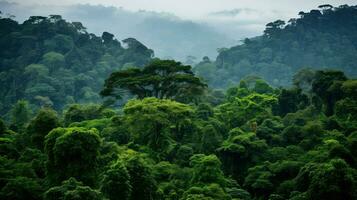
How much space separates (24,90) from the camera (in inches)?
2916

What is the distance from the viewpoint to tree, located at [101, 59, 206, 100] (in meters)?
36.4

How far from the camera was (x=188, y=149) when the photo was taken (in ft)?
100

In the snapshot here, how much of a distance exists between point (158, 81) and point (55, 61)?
4802cm

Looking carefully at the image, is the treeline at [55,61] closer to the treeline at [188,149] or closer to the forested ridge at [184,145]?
the forested ridge at [184,145]

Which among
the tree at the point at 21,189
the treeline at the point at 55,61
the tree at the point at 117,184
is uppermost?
the tree at the point at 117,184

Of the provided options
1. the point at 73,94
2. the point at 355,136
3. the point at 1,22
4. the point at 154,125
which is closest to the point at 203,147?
A: the point at 154,125

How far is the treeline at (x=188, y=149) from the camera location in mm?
21688

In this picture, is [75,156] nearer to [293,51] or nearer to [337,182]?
[337,182]

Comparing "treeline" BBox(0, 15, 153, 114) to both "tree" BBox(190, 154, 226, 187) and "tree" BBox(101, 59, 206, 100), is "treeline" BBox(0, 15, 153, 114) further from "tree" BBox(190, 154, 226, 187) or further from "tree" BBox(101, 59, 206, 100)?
"tree" BBox(190, 154, 226, 187)

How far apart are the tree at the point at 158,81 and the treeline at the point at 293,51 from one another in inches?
2157

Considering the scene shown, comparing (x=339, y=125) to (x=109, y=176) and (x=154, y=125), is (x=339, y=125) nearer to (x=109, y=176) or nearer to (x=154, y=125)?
(x=154, y=125)

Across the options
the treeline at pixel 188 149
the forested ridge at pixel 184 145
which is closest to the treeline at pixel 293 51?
the forested ridge at pixel 184 145

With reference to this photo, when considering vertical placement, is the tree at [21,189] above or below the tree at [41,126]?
below

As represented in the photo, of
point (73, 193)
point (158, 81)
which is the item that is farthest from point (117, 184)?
point (158, 81)
